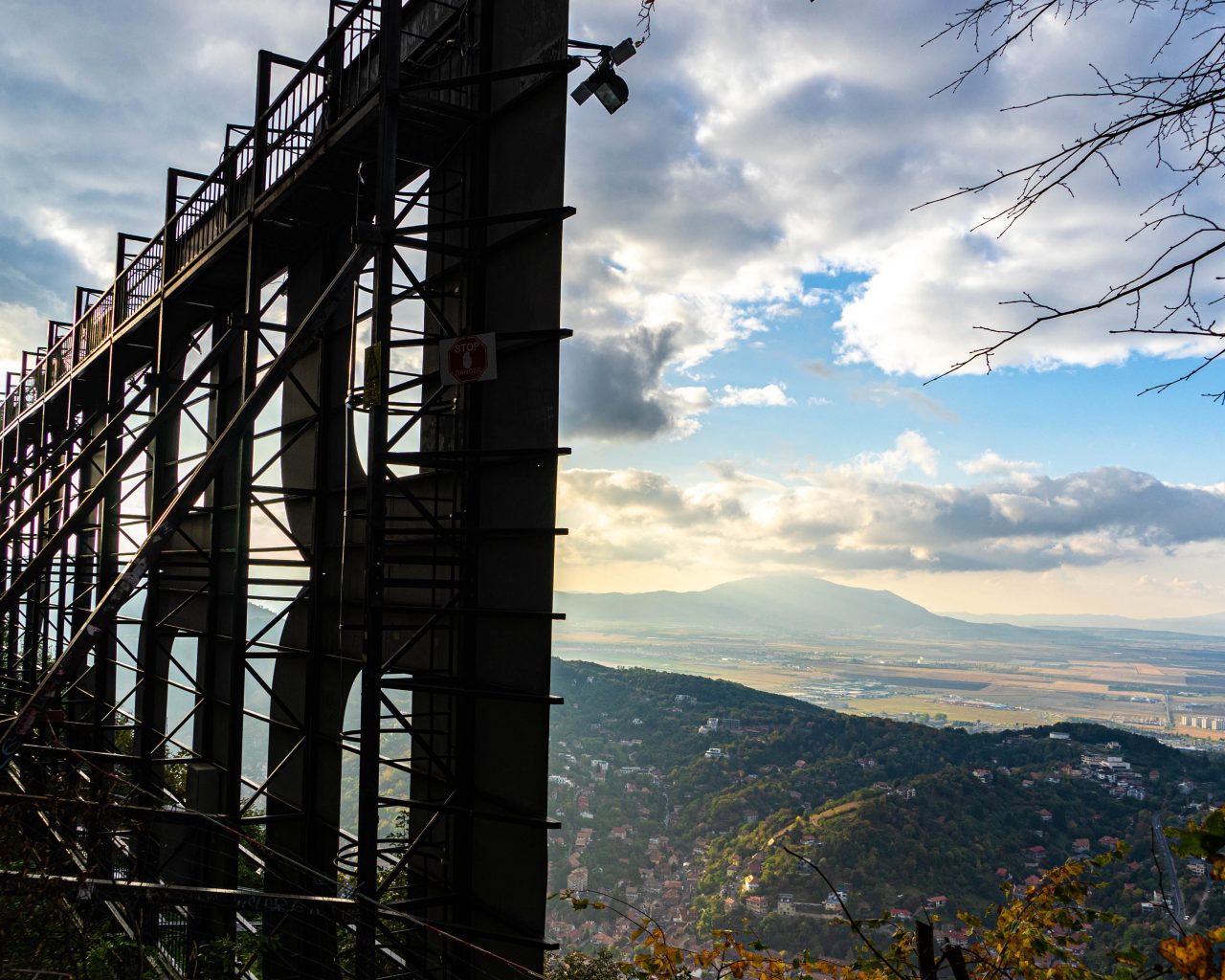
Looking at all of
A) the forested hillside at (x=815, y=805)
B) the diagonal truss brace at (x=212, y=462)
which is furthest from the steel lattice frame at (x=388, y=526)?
the forested hillside at (x=815, y=805)

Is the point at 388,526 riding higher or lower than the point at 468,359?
lower

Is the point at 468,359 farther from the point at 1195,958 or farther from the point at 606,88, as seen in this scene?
the point at 1195,958

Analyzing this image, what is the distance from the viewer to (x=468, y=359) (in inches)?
324

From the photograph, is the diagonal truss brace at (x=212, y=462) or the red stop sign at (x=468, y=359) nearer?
the red stop sign at (x=468, y=359)

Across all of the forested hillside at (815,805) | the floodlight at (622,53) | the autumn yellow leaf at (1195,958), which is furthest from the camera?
the forested hillside at (815,805)

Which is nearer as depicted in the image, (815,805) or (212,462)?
(212,462)

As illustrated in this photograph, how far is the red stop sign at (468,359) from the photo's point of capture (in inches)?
323

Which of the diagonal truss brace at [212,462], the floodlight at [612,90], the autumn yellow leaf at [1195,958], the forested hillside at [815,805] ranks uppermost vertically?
the floodlight at [612,90]

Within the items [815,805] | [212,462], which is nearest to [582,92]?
[212,462]

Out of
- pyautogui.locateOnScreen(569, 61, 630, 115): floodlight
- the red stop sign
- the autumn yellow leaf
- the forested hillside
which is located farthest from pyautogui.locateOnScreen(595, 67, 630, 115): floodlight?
the forested hillside

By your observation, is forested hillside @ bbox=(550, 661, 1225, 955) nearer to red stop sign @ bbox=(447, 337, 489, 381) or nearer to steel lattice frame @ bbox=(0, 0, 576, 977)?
steel lattice frame @ bbox=(0, 0, 576, 977)

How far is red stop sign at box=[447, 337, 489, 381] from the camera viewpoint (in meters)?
8.20

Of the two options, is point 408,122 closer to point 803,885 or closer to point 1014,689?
point 803,885

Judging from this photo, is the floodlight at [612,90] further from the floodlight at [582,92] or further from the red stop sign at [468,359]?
the red stop sign at [468,359]
